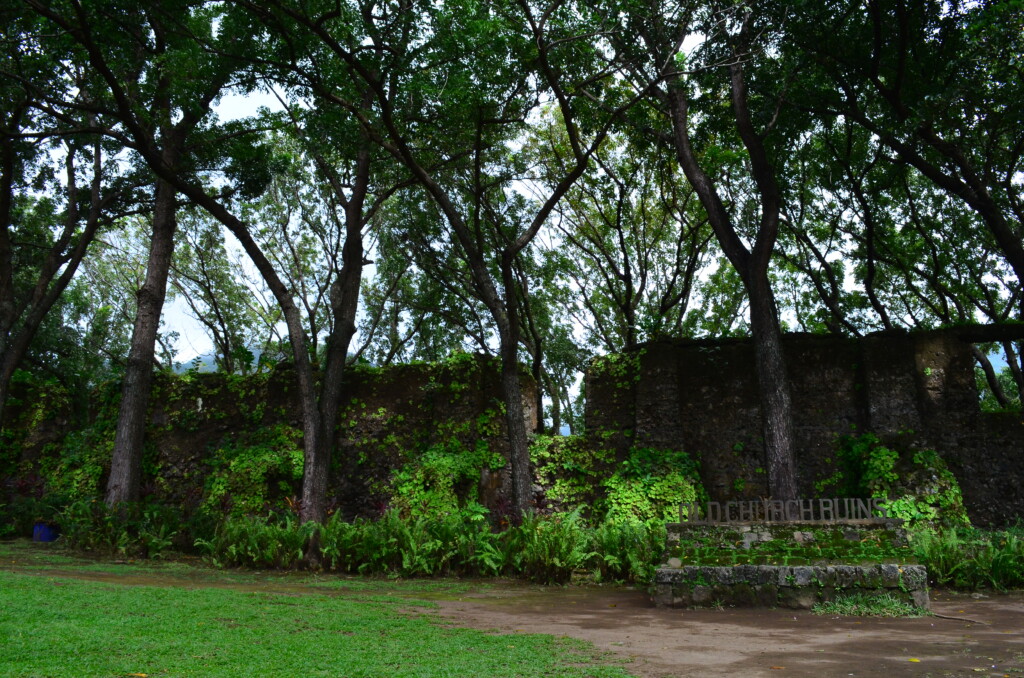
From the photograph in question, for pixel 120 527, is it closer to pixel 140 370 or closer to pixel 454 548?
pixel 140 370

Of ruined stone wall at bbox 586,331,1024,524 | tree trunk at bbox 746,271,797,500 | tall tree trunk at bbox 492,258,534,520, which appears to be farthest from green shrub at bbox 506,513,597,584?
ruined stone wall at bbox 586,331,1024,524

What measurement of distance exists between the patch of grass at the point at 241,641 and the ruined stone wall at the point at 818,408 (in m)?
7.79

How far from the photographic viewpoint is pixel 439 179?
16734 millimetres

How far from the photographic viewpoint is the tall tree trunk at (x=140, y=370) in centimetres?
1317

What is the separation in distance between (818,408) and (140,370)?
485 inches

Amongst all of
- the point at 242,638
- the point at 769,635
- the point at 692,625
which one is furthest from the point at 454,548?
the point at 242,638

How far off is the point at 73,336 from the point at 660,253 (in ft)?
53.3

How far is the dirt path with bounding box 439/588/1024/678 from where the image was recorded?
5.08 m

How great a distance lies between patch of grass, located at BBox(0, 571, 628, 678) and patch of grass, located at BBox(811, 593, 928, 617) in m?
3.13

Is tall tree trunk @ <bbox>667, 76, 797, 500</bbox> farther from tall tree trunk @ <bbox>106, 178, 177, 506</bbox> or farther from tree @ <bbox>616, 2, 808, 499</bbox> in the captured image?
tall tree trunk @ <bbox>106, 178, 177, 506</bbox>

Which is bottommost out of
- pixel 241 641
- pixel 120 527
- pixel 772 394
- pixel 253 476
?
pixel 241 641

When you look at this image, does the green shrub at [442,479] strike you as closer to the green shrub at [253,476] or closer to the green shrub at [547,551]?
the green shrub at [253,476]

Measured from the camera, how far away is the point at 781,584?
7.83 metres

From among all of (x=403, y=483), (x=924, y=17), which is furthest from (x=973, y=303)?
(x=403, y=483)
